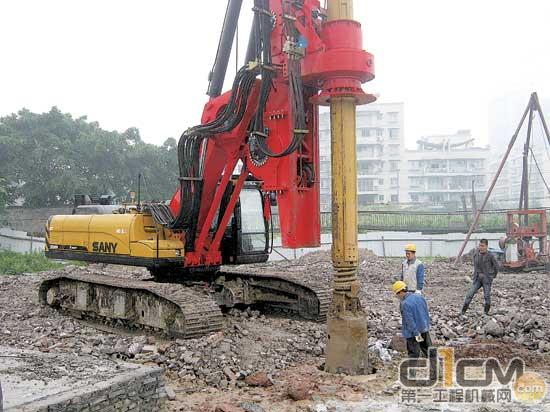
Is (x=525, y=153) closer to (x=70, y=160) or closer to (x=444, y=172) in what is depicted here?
(x=70, y=160)

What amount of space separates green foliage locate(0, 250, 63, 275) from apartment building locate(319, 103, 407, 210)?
4389 centimetres

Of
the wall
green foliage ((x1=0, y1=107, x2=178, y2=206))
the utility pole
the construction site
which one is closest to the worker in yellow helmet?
the construction site

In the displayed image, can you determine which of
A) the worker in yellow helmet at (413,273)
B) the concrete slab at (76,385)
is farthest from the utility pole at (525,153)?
the concrete slab at (76,385)

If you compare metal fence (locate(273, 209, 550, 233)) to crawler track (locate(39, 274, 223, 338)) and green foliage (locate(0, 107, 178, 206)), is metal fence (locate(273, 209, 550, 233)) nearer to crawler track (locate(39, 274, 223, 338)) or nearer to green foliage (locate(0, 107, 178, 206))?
green foliage (locate(0, 107, 178, 206))

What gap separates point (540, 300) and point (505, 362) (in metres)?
4.90

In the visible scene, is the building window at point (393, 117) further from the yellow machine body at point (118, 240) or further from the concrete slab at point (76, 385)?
the concrete slab at point (76, 385)

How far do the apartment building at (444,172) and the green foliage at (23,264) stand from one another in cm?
4968

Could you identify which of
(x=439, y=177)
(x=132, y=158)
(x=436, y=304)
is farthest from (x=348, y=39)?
(x=439, y=177)

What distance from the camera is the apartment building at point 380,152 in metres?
63.4

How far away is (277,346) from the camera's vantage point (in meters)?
7.55

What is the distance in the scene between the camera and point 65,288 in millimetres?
10320

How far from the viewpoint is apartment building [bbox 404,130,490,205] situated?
6434 centimetres

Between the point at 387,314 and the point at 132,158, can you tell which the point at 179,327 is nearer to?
the point at 387,314

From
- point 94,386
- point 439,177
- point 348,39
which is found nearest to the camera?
point 94,386
